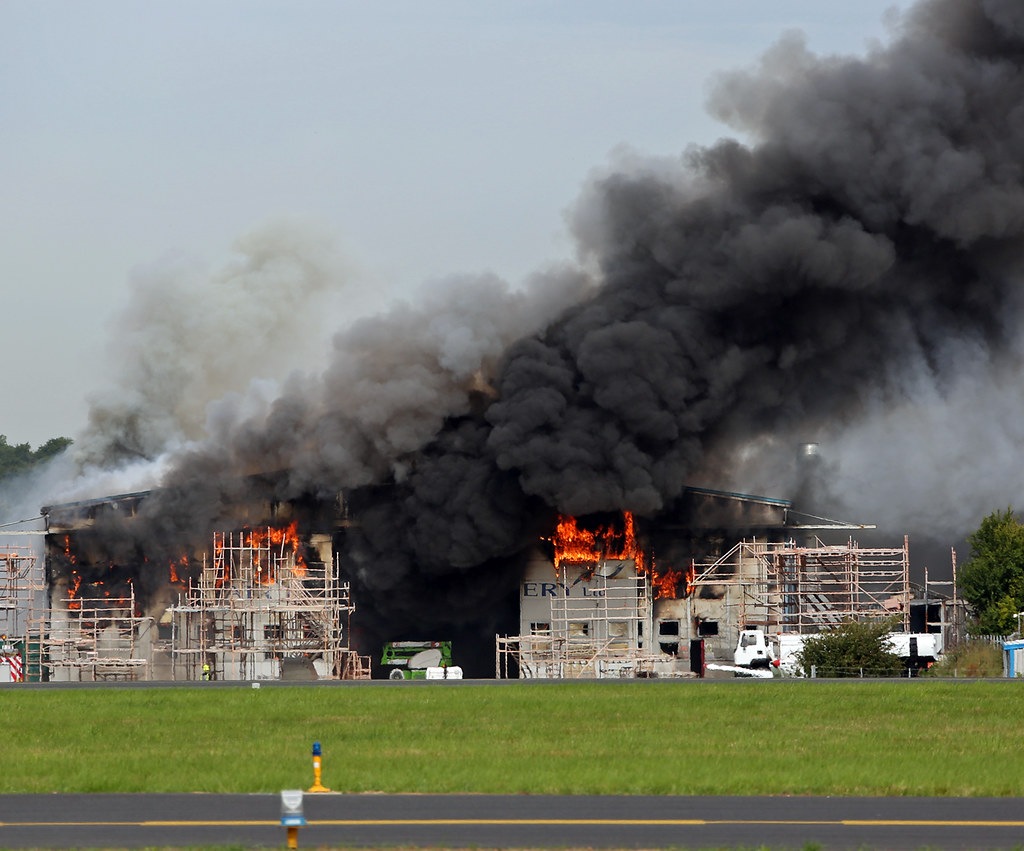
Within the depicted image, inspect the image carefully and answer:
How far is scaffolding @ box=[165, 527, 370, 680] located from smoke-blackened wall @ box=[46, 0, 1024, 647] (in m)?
2.30

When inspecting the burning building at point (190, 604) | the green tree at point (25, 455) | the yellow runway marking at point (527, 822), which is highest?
the green tree at point (25, 455)

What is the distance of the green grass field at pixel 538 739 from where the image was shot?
22.4 m

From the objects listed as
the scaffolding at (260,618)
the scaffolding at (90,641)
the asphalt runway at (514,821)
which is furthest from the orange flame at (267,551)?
the asphalt runway at (514,821)

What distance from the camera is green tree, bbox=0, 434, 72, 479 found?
13600cm

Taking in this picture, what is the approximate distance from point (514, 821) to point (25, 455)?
13456 centimetres

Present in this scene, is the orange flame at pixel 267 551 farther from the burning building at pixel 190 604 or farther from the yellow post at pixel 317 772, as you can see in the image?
the yellow post at pixel 317 772

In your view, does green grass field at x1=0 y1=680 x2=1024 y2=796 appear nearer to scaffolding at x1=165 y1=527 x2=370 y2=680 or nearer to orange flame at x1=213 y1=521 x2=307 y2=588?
scaffolding at x1=165 y1=527 x2=370 y2=680

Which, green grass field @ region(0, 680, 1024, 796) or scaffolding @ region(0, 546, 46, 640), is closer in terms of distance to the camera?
green grass field @ region(0, 680, 1024, 796)

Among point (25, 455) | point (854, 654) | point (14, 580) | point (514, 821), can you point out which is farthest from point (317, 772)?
point (25, 455)

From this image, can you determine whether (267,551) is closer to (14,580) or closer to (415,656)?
(415,656)

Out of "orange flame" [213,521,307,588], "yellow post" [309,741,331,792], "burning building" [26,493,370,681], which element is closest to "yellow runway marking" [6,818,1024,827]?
"yellow post" [309,741,331,792]

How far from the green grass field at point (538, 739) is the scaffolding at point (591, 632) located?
1577cm

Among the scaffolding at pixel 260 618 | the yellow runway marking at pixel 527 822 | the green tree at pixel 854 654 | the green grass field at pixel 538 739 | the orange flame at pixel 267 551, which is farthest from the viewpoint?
the orange flame at pixel 267 551

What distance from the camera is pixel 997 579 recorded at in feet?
193
